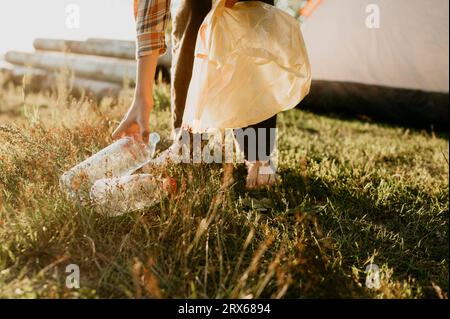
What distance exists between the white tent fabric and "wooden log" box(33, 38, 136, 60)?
1.75 metres

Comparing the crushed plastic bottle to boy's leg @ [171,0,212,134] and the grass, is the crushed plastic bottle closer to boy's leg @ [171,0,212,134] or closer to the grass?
the grass

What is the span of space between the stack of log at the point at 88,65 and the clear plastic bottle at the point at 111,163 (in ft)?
7.37

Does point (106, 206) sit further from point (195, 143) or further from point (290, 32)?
point (290, 32)

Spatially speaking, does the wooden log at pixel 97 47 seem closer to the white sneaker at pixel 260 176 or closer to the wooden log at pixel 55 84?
the wooden log at pixel 55 84

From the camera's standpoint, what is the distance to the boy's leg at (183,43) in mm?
1737

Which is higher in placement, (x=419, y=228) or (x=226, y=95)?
(x=226, y=95)

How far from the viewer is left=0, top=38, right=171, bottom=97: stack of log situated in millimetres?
4211

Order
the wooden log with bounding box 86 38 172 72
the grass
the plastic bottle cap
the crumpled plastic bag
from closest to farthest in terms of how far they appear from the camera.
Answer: the grass < the crumpled plastic bag < the plastic bottle cap < the wooden log with bounding box 86 38 172 72

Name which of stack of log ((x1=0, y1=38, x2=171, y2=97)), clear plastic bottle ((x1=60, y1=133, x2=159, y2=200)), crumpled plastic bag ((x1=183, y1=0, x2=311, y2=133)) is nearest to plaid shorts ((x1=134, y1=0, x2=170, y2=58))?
crumpled plastic bag ((x1=183, y1=0, x2=311, y2=133))

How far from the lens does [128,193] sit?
4.66ft

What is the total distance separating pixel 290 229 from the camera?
1.43 metres

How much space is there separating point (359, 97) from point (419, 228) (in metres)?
2.00

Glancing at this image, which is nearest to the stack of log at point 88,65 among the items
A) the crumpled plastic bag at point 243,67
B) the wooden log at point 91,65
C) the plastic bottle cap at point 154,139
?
the wooden log at point 91,65
